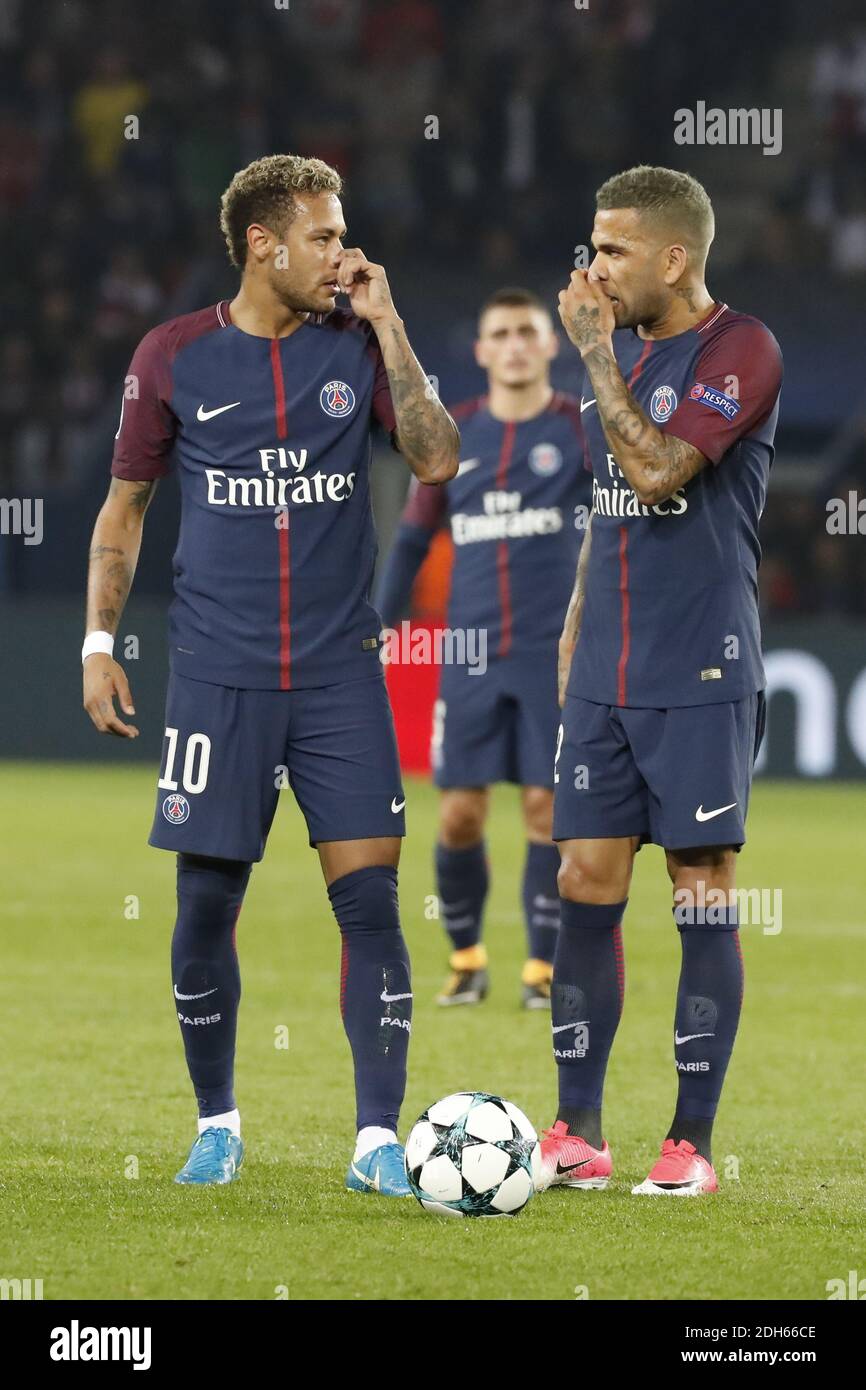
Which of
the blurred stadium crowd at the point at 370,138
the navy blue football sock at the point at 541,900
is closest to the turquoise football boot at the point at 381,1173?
the navy blue football sock at the point at 541,900

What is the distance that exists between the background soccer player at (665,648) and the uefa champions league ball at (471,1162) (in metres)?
0.32

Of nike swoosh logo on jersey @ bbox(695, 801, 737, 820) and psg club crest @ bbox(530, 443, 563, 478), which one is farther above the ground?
psg club crest @ bbox(530, 443, 563, 478)

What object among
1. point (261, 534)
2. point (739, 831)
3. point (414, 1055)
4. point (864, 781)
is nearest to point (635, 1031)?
point (414, 1055)

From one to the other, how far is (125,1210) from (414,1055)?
85.3 inches

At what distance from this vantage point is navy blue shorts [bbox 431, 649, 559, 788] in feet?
25.3

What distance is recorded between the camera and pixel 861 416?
17.0 meters

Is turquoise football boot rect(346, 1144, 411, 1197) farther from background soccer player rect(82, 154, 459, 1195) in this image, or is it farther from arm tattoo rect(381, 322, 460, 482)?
arm tattoo rect(381, 322, 460, 482)

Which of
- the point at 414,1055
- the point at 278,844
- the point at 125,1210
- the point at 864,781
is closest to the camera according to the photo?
the point at 125,1210

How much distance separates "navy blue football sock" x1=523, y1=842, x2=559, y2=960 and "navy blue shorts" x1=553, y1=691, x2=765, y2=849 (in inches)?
109

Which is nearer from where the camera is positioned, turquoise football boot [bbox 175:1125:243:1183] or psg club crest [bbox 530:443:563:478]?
turquoise football boot [bbox 175:1125:243:1183]

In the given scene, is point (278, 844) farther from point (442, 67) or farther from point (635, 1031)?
point (442, 67)

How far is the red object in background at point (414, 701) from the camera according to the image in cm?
1545

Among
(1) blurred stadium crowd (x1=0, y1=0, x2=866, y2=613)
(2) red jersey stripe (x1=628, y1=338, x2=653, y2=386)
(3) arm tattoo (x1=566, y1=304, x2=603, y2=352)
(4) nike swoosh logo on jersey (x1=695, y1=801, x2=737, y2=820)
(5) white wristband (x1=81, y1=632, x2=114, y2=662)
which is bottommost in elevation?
(4) nike swoosh logo on jersey (x1=695, y1=801, x2=737, y2=820)
